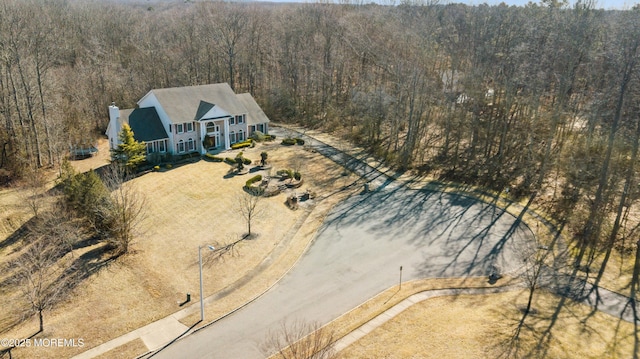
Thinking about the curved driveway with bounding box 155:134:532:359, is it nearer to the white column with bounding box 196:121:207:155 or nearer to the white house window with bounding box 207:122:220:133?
the white column with bounding box 196:121:207:155

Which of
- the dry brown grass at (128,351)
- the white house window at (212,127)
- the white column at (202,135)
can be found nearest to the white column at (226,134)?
the white house window at (212,127)

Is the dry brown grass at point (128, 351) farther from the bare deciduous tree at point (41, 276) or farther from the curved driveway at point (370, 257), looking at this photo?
the bare deciduous tree at point (41, 276)

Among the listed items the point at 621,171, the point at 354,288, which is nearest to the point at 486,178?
the point at 621,171

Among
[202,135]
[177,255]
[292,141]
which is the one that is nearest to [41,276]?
[177,255]

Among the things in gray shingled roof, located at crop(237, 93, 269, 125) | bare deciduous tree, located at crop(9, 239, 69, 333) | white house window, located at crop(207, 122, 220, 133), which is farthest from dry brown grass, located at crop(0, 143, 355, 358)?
gray shingled roof, located at crop(237, 93, 269, 125)

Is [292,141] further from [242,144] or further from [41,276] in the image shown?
[41,276]

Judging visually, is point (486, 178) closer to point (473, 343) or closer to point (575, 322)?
point (575, 322)
